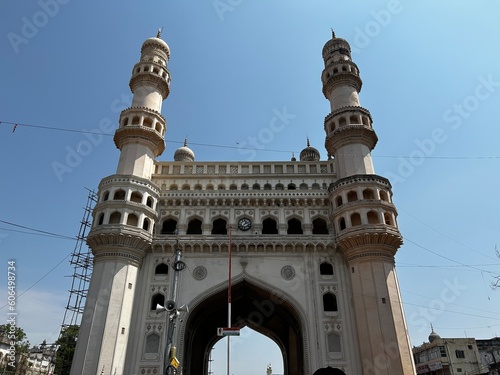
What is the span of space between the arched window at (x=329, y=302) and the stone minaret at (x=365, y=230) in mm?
1603

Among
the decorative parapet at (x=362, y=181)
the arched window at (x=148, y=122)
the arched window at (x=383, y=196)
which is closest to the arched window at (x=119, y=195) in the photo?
the arched window at (x=148, y=122)

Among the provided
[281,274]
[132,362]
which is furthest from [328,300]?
[132,362]

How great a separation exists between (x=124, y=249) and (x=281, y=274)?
36.0 feet

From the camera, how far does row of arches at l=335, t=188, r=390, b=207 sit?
2847 cm

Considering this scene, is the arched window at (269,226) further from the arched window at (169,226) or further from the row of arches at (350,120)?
the row of arches at (350,120)

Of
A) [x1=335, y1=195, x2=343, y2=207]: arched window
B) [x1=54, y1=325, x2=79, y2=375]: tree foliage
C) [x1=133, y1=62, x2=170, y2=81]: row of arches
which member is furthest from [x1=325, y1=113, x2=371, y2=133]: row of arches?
[x1=54, y1=325, x2=79, y2=375]: tree foliage

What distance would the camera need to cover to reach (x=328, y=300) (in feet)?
89.6

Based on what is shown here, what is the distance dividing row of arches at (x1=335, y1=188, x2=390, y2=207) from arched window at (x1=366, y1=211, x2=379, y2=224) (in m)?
1.15

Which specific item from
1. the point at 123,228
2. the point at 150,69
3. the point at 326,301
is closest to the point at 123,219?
the point at 123,228

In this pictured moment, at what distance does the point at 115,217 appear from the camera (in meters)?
28.0

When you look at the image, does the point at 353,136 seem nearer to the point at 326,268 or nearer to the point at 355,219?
the point at 355,219

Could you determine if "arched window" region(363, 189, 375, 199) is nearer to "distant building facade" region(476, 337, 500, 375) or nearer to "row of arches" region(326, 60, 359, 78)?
"row of arches" region(326, 60, 359, 78)

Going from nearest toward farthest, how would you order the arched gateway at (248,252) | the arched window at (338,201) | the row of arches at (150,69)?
the arched gateway at (248,252), the arched window at (338,201), the row of arches at (150,69)

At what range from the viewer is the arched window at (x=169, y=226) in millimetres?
30391
